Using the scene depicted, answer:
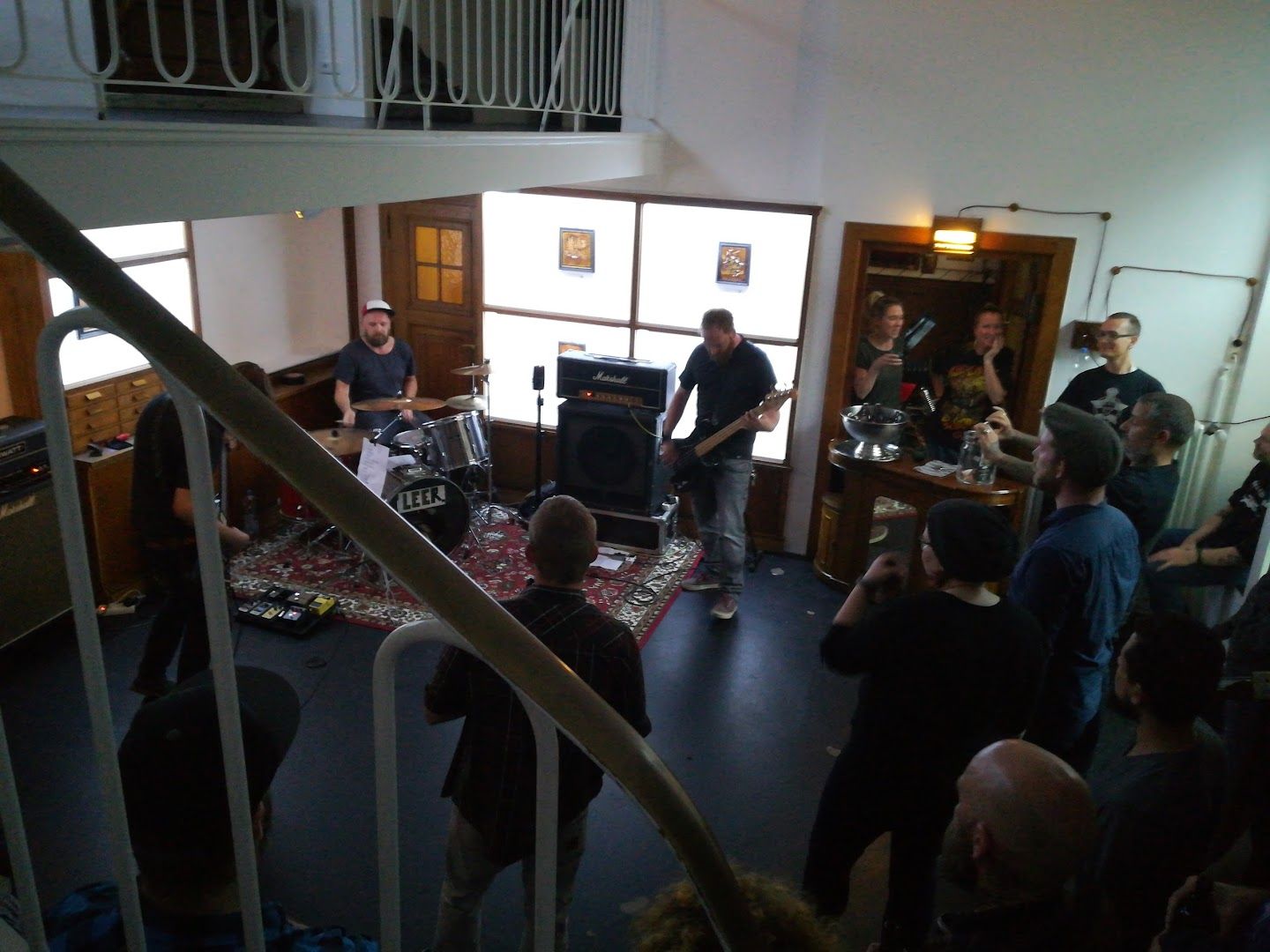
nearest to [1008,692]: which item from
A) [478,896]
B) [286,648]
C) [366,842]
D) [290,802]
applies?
[478,896]

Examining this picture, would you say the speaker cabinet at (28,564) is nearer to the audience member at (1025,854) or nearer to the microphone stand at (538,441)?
the microphone stand at (538,441)

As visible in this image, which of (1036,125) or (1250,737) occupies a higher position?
(1036,125)

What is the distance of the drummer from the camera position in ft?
19.4

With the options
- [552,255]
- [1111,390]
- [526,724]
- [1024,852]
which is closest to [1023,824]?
[1024,852]

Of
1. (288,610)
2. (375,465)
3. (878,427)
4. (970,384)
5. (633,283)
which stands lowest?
(288,610)

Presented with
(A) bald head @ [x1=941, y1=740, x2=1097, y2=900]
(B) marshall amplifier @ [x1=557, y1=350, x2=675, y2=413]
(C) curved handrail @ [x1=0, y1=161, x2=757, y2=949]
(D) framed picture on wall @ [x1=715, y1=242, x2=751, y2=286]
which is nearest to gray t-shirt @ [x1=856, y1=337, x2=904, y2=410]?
(D) framed picture on wall @ [x1=715, y1=242, x2=751, y2=286]

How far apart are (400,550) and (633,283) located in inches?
218

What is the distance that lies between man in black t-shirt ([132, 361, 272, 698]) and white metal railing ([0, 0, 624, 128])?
3.42ft

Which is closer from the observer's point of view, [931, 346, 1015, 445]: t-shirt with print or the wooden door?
[931, 346, 1015, 445]: t-shirt with print

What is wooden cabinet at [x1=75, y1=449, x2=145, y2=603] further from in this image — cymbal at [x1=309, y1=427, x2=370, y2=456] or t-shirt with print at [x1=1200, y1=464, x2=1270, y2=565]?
t-shirt with print at [x1=1200, y1=464, x2=1270, y2=565]

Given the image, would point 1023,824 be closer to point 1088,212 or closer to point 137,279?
point 1088,212

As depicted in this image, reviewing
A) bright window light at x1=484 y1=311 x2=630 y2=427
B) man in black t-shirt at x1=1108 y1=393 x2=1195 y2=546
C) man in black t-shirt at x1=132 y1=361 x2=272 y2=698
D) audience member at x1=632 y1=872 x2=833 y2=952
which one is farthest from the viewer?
bright window light at x1=484 y1=311 x2=630 y2=427

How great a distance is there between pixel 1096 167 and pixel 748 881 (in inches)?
196

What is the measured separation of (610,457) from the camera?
5.82 meters
